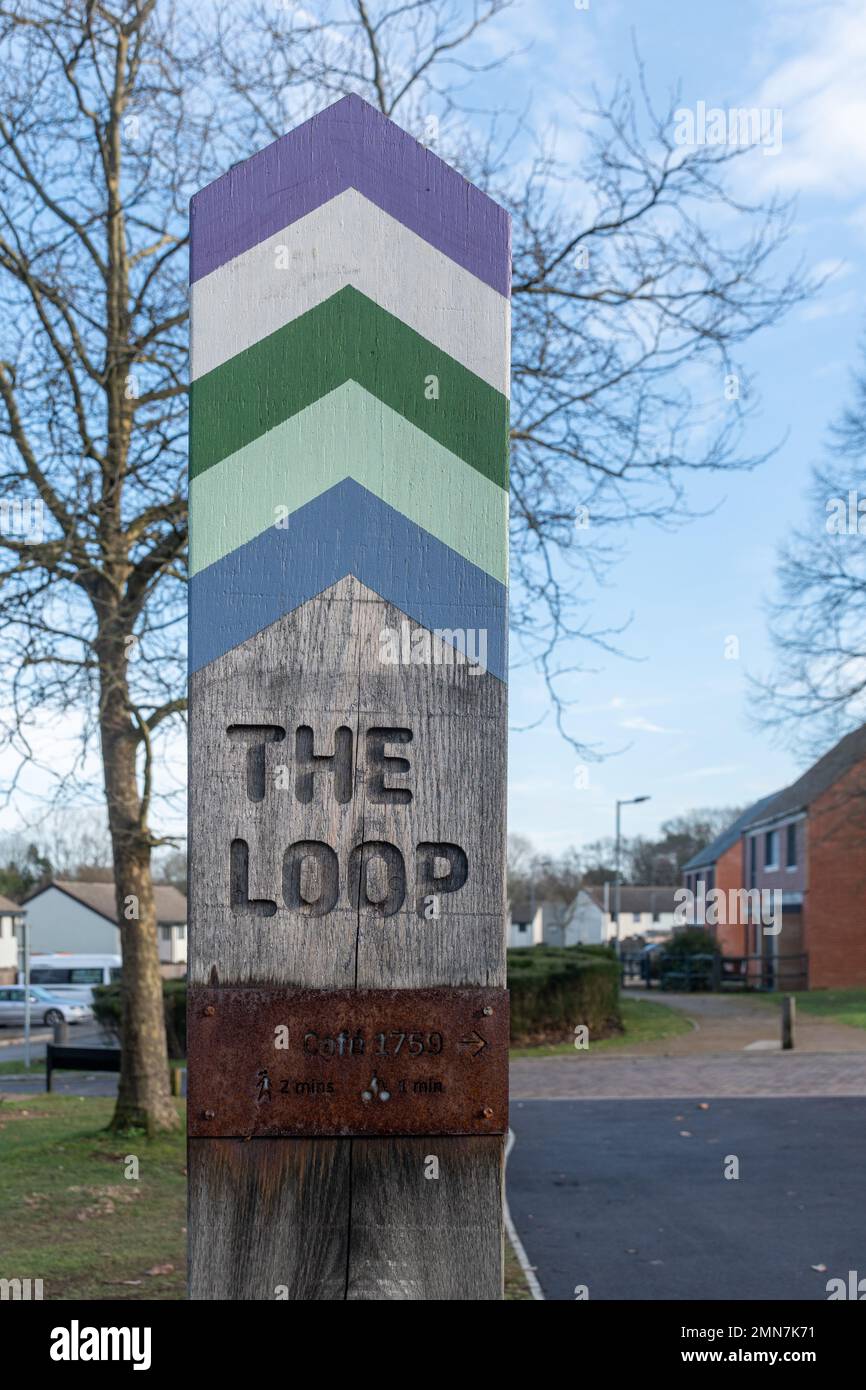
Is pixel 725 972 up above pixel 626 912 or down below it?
above

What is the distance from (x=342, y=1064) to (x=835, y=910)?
39.9 m

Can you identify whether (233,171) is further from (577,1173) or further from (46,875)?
(46,875)

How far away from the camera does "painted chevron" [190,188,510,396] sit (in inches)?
71.2

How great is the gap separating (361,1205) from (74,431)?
986 cm

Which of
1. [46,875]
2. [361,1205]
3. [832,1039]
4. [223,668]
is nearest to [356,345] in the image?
[223,668]

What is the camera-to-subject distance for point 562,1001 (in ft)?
78.0

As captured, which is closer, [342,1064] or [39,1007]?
[342,1064]

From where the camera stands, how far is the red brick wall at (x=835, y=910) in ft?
127

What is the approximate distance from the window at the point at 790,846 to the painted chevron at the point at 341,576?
140 ft

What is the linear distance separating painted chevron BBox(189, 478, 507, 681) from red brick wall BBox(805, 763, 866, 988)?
38158 mm

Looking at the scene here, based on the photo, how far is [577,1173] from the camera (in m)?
10.6

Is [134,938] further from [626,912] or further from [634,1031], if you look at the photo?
[626,912]

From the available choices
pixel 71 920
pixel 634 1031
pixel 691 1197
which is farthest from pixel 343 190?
pixel 71 920

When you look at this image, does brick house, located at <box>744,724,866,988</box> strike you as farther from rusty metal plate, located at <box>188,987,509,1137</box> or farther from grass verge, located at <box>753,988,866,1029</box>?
rusty metal plate, located at <box>188,987,509,1137</box>
